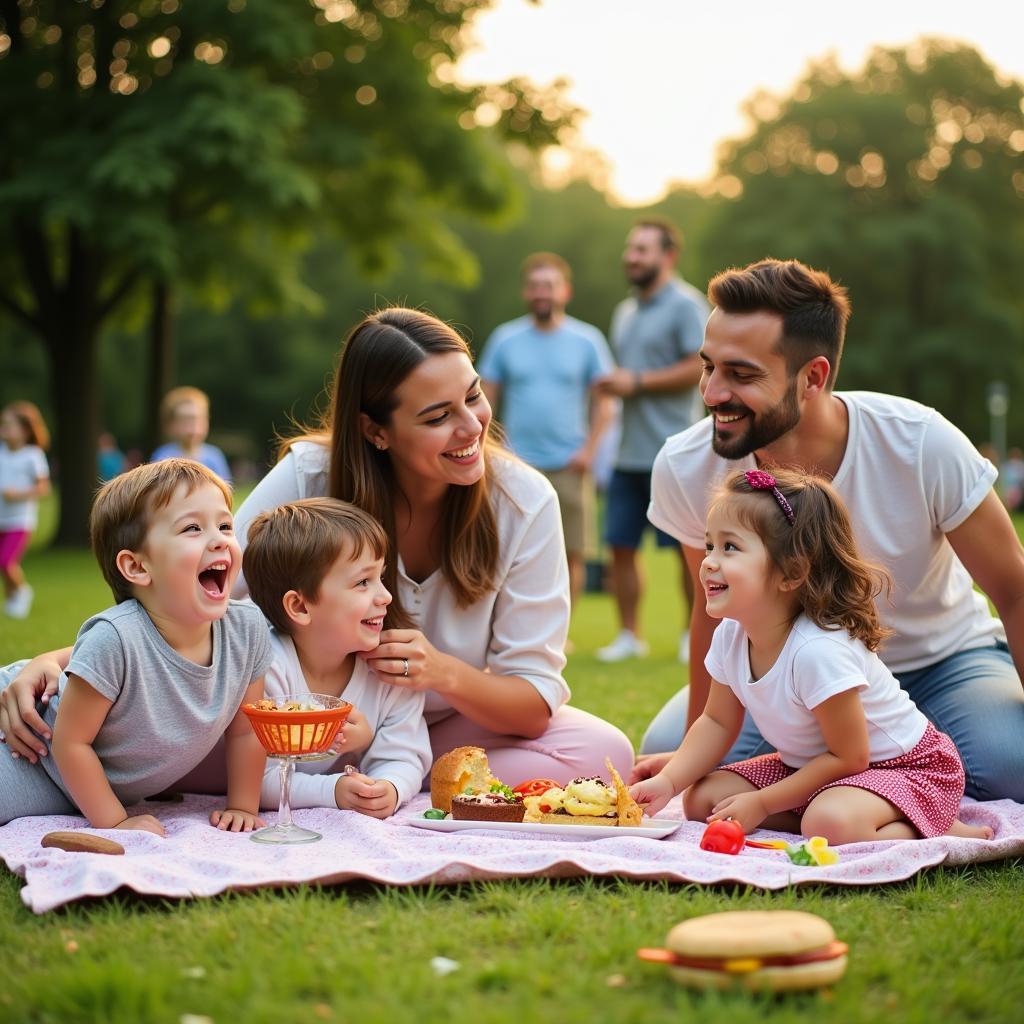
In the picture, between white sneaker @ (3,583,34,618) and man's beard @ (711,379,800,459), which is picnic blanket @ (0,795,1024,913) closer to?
man's beard @ (711,379,800,459)

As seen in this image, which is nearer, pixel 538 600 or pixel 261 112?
pixel 538 600

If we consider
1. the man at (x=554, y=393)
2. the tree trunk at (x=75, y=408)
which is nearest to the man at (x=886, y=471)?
the man at (x=554, y=393)

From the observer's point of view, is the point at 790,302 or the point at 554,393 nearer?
the point at 790,302

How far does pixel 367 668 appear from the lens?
4.03 m

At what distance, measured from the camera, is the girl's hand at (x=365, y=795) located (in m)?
3.78

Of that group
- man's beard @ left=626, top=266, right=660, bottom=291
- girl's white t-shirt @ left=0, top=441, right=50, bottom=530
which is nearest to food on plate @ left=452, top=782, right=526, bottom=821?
man's beard @ left=626, top=266, right=660, bottom=291

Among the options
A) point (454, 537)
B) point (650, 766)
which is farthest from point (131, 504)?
point (650, 766)

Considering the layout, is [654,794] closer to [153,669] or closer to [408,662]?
[408,662]

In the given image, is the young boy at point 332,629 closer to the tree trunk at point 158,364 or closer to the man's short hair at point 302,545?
the man's short hair at point 302,545

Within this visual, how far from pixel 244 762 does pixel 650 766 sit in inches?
50.0

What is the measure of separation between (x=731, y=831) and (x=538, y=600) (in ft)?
3.67

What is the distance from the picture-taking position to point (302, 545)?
384 cm

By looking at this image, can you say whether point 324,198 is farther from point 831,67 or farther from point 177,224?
point 831,67

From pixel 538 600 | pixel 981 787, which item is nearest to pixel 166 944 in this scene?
pixel 538 600
